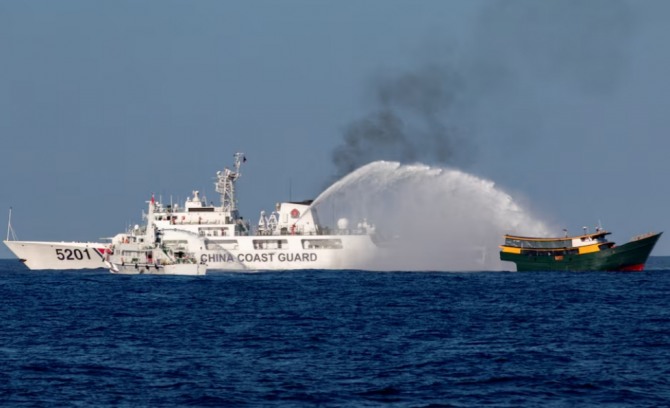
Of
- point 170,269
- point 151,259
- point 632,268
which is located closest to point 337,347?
point 170,269

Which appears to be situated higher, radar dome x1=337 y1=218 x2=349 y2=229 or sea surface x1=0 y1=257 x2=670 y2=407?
radar dome x1=337 y1=218 x2=349 y2=229

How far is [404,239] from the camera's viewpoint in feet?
357

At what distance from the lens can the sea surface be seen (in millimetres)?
32812

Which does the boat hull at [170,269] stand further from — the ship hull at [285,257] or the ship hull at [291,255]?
the ship hull at [285,257]

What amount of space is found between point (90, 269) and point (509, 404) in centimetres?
9069

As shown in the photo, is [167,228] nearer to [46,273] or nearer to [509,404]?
[46,273]

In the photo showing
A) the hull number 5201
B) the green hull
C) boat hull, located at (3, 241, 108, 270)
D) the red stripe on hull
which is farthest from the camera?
the hull number 5201

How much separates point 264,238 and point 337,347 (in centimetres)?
6618

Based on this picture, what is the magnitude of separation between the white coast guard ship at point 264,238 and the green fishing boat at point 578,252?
16.4 meters

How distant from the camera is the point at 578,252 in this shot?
98.6m

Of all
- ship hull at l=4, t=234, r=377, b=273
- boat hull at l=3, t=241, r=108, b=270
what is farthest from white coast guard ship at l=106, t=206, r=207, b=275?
boat hull at l=3, t=241, r=108, b=270

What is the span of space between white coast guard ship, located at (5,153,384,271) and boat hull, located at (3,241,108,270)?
145 inches

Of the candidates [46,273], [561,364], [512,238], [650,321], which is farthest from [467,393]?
[46,273]

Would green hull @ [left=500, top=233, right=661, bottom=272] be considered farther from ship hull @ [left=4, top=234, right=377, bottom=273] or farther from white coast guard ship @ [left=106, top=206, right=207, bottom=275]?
white coast guard ship @ [left=106, top=206, right=207, bottom=275]
